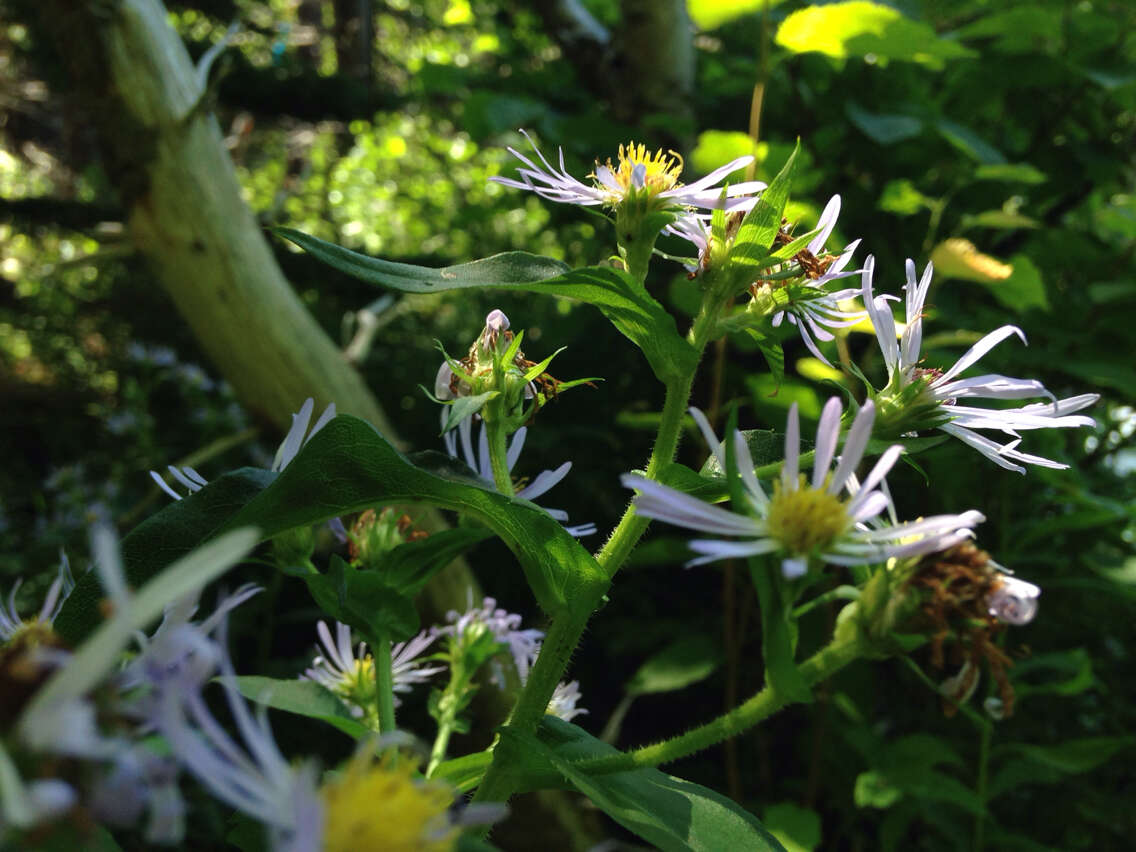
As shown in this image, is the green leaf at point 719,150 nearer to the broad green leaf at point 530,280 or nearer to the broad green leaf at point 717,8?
the broad green leaf at point 717,8

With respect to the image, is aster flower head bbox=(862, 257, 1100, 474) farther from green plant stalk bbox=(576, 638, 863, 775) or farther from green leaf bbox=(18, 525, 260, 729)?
green leaf bbox=(18, 525, 260, 729)

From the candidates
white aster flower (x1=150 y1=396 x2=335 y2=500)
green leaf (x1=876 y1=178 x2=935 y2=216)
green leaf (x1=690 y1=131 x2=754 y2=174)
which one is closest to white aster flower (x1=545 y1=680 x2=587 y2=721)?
white aster flower (x1=150 y1=396 x2=335 y2=500)

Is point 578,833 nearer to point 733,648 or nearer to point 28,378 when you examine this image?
point 733,648

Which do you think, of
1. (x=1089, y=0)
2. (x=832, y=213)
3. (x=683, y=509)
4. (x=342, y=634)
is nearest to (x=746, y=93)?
(x=1089, y=0)

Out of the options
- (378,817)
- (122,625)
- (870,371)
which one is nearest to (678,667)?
(870,371)

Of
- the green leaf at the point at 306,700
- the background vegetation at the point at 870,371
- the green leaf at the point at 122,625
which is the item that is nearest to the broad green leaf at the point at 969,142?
the background vegetation at the point at 870,371
